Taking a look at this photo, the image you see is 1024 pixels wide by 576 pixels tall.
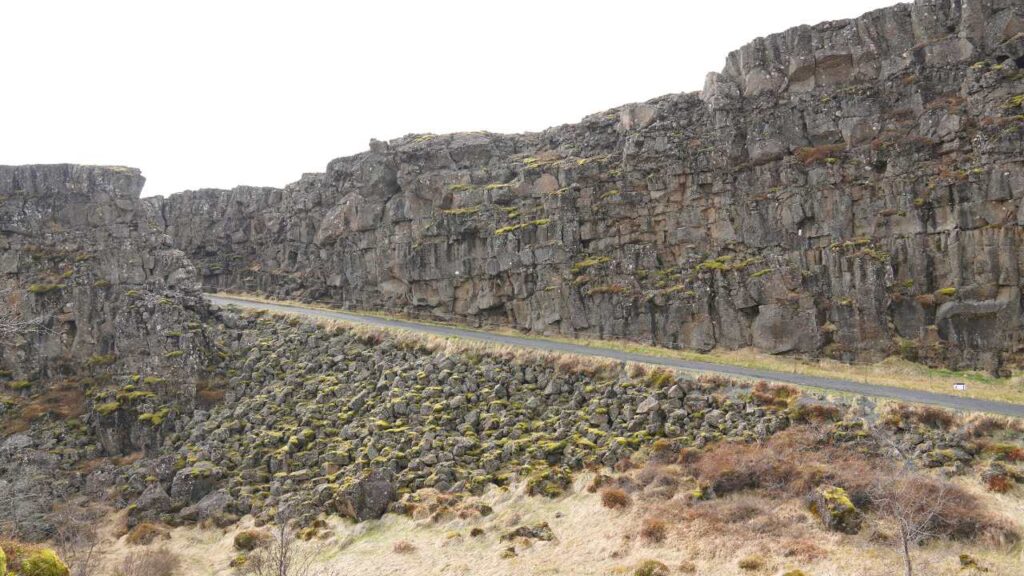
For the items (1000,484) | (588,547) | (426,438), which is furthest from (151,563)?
(1000,484)

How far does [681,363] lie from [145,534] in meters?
29.4

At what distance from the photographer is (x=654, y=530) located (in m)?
25.3

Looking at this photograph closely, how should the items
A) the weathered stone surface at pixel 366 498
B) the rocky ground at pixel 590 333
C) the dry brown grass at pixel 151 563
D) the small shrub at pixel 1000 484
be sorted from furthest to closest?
the weathered stone surface at pixel 366 498 < the dry brown grass at pixel 151 563 < the rocky ground at pixel 590 333 < the small shrub at pixel 1000 484

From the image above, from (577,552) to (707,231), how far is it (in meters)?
30.1

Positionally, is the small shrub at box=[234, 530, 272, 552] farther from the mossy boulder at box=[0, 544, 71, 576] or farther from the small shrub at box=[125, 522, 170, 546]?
the mossy boulder at box=[0, 544, 71, 576]

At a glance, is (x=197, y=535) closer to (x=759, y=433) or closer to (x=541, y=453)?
(x=541, y=453)

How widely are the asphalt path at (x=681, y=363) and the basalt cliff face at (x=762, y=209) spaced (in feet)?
15.4

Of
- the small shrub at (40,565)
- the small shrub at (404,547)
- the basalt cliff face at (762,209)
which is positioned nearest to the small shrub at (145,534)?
the small shrub at (404,547)

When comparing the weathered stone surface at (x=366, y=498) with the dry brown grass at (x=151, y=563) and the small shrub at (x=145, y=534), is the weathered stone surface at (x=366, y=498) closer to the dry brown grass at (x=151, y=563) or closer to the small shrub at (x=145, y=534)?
the dry brown grass at (x=151, y=563)

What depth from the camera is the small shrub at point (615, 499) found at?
28016 mm

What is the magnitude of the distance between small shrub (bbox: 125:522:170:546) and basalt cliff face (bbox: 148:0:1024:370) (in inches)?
1154

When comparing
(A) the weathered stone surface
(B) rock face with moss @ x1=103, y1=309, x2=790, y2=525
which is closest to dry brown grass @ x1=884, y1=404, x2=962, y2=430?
(B) rock face with moss @ x1=103, y1=309, x2=790, y2=525

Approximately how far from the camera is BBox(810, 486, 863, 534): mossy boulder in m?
23.6

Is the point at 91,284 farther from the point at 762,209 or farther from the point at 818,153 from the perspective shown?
the point at 818,153
